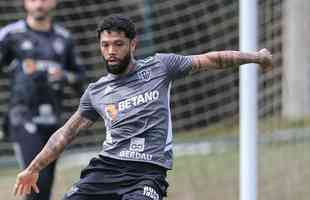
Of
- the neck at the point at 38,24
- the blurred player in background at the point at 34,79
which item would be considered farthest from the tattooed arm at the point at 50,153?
the neck at the point at 38,24

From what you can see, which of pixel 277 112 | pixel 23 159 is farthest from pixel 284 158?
pixel 23 159

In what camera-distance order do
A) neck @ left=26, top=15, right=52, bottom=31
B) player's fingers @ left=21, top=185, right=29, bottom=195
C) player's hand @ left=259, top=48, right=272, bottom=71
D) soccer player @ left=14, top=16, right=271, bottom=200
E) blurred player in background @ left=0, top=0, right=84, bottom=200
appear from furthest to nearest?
neck @ left=26, top=15, right=52, bottom=31
blurred player in background @ left=0, top=0, right=84, bottom=200
player's hand @ left=259, top=48, right=272, bottom=71
player's fingers @ left=21, top=185, right=29, bottom=195
soccer player @ left=14, top=16, right=271, bottom=200

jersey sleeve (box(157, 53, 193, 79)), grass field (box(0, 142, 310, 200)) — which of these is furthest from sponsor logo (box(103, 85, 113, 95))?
grass field (box(0, 142, 310, 200))

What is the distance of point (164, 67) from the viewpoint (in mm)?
5887

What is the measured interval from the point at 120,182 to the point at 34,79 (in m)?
2.30

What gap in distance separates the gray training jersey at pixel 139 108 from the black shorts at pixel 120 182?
0.04 metres

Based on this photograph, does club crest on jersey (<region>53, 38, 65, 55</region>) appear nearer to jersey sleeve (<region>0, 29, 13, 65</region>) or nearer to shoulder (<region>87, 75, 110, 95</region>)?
jersey sleeve (<region>0, 29, 13, 65</region>)

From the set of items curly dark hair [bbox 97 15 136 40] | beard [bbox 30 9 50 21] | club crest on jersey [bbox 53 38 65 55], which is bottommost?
curly dark hair [bbox 97 15 136 40]

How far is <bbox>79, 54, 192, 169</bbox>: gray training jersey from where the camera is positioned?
5.70 m

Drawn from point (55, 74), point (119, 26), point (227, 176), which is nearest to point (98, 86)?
point (119, 26)

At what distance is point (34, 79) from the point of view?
7727 millimetres

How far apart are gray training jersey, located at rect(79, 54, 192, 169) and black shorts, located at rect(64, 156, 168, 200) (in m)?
0.04

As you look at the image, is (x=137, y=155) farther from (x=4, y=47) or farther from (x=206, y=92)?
(x=206, y=92)

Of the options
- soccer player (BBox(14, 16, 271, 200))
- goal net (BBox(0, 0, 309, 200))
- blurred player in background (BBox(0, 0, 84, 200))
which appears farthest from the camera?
goal net (BBox(0, 0, 309, 200))
